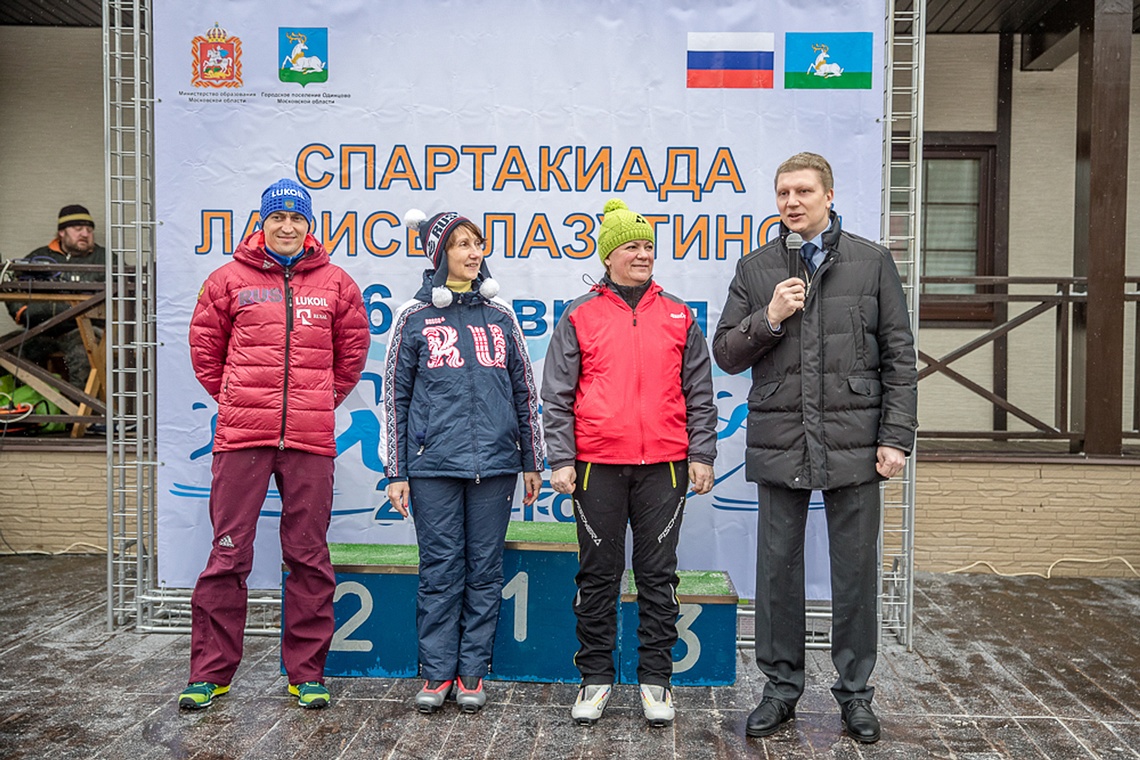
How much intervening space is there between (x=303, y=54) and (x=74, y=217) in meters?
3.50

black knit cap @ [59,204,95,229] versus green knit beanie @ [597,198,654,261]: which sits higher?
black knit cap @ [59,204,95,229]

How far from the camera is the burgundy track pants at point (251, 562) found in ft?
13.4

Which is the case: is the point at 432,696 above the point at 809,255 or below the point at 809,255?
below

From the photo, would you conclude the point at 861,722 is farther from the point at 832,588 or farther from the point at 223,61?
the point at 223,61

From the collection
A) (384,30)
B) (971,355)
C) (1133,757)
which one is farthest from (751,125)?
(971,355)

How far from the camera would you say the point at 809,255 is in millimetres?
3832

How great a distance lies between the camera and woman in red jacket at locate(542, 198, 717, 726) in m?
3.88

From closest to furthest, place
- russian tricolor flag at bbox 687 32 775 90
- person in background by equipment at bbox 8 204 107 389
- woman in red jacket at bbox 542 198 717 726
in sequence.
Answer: woman in red jacket at bbox 542 198 717 726, russian tricolor flag at bbox 687 32 775 90, person in background by equipment at bbox 8 204 107 389

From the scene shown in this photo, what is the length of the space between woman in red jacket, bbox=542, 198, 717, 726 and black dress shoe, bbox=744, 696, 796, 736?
30 centimetres

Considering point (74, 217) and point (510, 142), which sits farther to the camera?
point (74, 217)

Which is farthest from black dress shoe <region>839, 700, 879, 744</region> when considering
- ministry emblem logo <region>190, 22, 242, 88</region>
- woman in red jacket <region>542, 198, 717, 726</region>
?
ministry emblem logo <region>190, 22, 242, 88</region>

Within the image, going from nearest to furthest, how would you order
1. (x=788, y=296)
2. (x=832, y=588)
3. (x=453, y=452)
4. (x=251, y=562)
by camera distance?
(x=788, y=296), (x=832, y=588), (x=453, y=452), (x=251, y=562)

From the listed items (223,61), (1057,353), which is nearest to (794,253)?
(223,61)

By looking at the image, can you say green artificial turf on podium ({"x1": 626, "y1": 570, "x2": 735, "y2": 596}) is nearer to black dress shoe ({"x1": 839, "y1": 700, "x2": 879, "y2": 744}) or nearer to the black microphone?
black dress shoe ({"x1": 839, "y1": 700, "x2": 879, "y2": 744})
